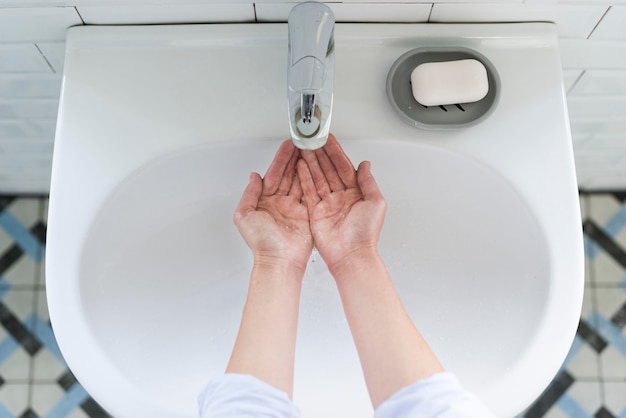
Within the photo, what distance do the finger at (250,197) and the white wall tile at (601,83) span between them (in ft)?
1.39

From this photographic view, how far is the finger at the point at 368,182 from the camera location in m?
0.66

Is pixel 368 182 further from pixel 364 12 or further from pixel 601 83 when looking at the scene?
pixel 601 83

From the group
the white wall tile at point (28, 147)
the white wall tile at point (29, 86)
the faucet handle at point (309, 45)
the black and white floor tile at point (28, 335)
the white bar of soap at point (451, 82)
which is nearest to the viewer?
the faucet handle at point (309, 45)

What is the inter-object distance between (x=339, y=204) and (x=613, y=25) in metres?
0.34

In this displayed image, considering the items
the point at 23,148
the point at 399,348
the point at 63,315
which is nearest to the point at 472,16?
the point at 399,348

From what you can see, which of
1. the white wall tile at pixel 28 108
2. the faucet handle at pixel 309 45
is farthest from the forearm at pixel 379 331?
the white wall tile at pixel 28 108

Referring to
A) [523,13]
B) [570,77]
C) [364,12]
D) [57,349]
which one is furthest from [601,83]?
[57,349]

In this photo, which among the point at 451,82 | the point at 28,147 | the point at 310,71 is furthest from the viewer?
the point at 28,147

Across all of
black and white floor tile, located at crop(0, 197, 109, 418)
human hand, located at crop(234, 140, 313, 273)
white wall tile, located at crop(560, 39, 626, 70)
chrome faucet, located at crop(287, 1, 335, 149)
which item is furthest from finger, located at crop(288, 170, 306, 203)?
Answer: black and white floor tile, located at crop(0, 197, 109, 418)

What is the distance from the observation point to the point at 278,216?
2.29 ft

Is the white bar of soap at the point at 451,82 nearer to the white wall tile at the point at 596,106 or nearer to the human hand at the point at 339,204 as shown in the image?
the human hand at the point at 339,204

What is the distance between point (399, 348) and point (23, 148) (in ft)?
2.38

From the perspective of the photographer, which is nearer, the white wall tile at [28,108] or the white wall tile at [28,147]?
the white wall tile at [28,108]

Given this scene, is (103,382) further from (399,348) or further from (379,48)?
(379,48)
